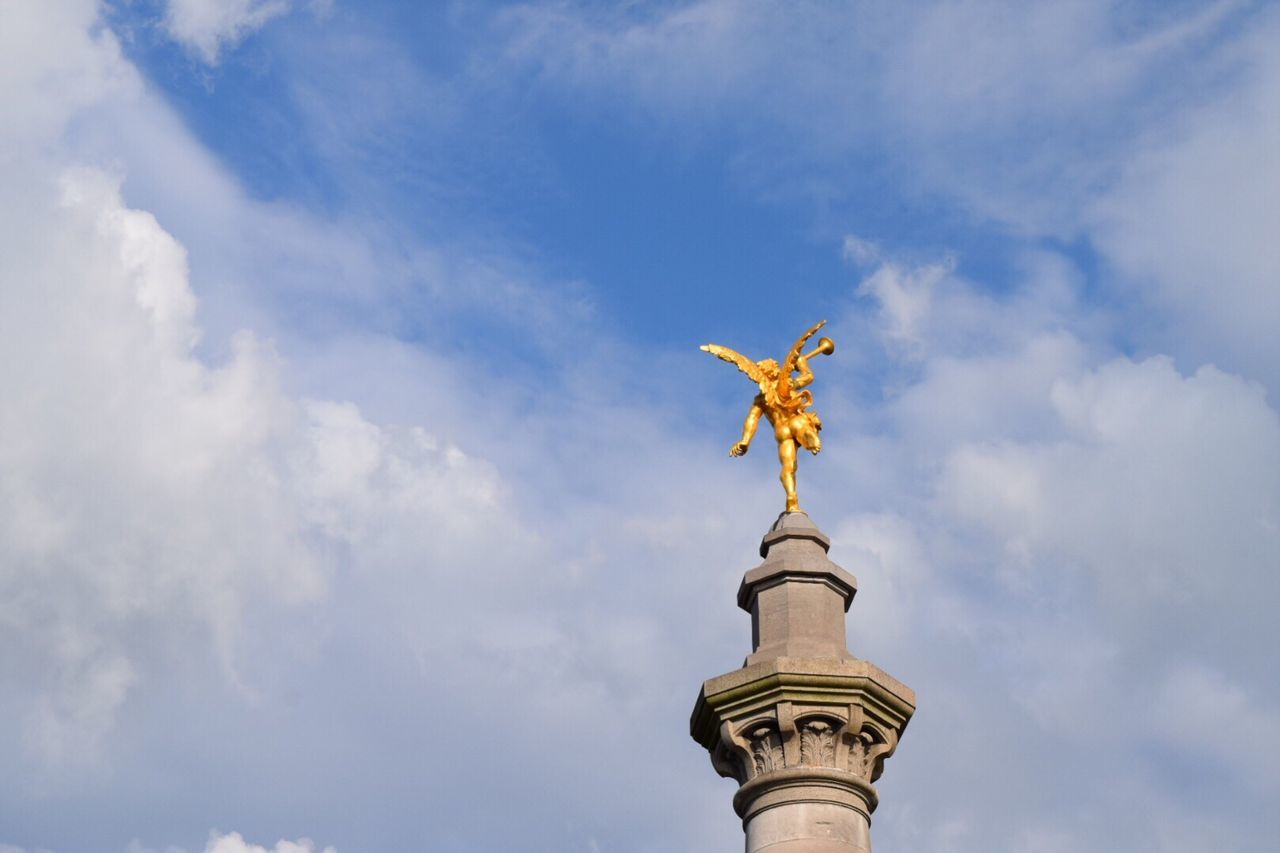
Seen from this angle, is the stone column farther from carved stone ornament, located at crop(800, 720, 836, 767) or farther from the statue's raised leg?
the statue's raised leg

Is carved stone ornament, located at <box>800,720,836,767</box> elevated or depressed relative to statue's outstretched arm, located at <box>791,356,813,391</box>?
depressed

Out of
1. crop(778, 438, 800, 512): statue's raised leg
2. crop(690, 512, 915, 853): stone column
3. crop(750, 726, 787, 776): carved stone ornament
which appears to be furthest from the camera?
crop(778, 438, 800, 512): statue's raised leg

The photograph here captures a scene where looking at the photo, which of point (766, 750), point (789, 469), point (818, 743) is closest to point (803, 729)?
point (818, 743)

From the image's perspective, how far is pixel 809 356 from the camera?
2412cm

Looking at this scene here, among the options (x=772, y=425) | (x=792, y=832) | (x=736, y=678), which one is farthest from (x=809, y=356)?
(x=792, y=832)

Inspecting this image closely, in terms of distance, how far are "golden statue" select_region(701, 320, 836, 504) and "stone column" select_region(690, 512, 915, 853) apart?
222cm

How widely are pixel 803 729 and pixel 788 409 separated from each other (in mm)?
4711

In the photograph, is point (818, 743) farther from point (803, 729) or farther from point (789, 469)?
point (789, 469)

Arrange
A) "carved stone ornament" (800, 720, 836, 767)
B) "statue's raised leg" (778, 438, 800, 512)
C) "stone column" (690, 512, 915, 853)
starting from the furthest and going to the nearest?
"statue's raised leg" (778, 438, 800, 512), "carved stone ornament" (800, 720, 836, 767), "stone column" (690, 512, 915, 853)

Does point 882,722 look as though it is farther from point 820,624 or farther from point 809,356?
point 809,356

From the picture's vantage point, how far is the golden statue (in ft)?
77.4

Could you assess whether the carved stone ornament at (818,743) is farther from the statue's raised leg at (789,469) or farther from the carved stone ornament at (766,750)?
the statue's raised leg at (789,469)

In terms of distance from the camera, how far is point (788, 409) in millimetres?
23609

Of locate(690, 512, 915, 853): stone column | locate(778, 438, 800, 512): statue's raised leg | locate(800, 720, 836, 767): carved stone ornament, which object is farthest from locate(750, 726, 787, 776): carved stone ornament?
locate(778, 438, 800, 512): statue's raised leg
